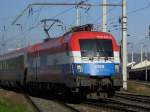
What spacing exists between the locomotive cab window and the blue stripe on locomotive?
569mm

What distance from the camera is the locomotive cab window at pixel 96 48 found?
2292 centimetres

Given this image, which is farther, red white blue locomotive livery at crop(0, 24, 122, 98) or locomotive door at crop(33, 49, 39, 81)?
locomotive door at crop(33, 49, 39, 81)

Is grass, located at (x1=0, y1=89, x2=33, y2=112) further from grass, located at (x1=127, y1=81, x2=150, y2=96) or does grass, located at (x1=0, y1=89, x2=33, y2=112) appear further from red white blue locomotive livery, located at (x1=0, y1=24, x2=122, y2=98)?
grass, located at (x1=127, y1=81, x2=150, y2=96)

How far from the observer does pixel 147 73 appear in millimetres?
83688

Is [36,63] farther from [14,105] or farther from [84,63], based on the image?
[14,105]

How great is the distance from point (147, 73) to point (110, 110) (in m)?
65.1

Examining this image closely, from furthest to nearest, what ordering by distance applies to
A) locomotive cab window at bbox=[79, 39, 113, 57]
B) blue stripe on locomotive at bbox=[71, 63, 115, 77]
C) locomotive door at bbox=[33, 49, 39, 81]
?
locomotive door at bbox=[33, 49, 39, 81]
locomotive cab window at bbox=[79, 39, 113, 57]
blue stripe on locomotive at bbox=[71, 63, 115, 77]

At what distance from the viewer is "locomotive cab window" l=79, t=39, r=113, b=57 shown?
75.2 ft

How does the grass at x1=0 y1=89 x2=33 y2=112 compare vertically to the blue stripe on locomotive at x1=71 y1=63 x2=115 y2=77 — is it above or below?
below

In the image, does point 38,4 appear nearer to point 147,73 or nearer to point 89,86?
point 89,86

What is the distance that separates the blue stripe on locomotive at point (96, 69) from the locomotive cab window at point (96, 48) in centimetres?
57

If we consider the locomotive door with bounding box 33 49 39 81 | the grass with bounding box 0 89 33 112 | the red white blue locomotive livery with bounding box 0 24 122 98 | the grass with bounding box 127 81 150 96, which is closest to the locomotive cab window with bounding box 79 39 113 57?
the red white blue locomotive livery with bounding box 0 24 122 98

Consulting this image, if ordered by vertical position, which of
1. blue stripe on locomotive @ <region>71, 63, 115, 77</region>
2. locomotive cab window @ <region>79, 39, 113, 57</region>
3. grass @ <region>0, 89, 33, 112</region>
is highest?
locomotive cab window @ <region>79, 39, 113, 57</region>

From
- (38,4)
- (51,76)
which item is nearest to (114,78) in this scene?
(51,76)
